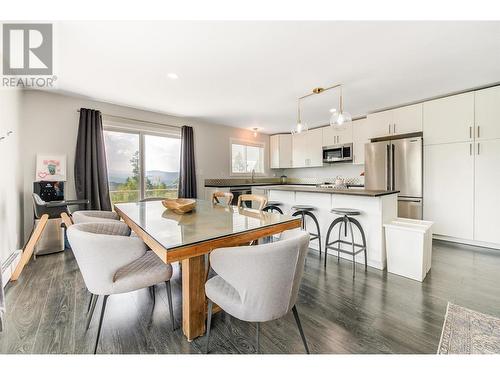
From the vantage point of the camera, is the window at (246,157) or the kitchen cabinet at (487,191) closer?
the kitchen cabinet at (487,191)

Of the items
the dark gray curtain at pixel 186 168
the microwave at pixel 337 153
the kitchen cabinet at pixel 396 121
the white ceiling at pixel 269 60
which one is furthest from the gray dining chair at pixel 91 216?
the kitchen cabinet at pixel 396 121

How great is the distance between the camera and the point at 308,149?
5.80 m

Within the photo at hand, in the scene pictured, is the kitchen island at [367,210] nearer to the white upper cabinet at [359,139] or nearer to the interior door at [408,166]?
the interior door at [408,166]

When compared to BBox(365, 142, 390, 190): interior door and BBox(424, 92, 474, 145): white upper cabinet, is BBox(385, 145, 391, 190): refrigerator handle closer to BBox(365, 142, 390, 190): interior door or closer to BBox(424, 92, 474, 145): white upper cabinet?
BBox(365, 142, 390, 190): interior door

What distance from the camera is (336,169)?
18.7 ft

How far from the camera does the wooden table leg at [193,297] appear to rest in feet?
4.84

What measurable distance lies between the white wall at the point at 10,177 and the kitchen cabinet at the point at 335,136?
17.6ft

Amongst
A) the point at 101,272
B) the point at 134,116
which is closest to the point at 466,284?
the point at 101,272

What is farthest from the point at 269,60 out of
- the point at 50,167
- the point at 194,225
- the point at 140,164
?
the point at 50,167

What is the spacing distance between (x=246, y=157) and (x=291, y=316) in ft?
15.6

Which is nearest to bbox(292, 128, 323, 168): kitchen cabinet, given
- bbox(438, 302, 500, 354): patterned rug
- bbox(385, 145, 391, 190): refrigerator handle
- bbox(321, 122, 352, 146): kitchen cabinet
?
bbox(321, 122, 352, 146): kitchen cabinet

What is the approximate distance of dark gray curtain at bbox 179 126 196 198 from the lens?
4691mm

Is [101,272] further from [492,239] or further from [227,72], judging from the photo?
[492,239]
